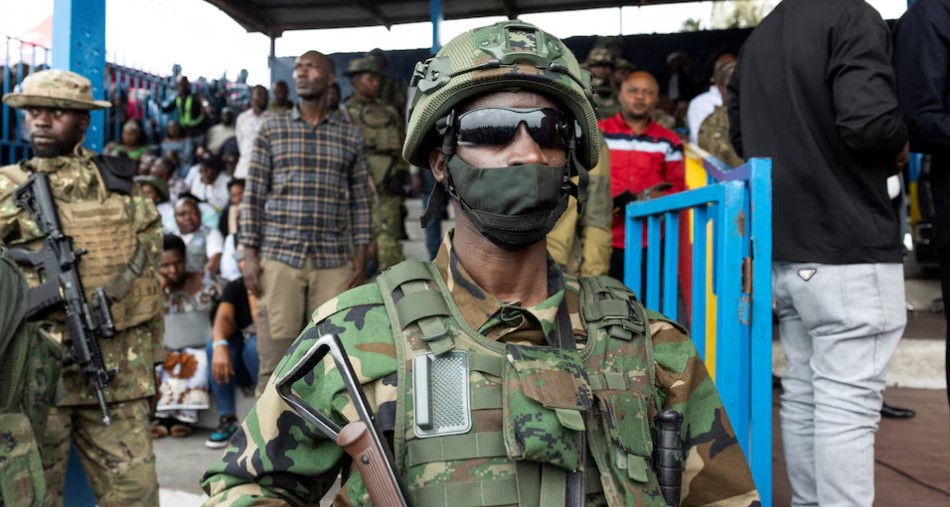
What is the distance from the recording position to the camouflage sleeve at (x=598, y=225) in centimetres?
363

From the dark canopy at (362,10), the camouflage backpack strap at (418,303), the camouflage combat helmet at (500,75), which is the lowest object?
the camouflage backpack strap at (418,303)

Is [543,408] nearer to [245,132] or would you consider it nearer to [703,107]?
[703,107]

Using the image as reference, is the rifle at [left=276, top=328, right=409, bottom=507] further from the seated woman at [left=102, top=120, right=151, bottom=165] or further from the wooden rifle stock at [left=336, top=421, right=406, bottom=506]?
the seated woman at [left=102, top=120, right=151, bottom=165]

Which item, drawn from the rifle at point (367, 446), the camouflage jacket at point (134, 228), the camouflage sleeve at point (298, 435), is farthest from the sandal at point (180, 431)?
the rifle at point (367, 446)

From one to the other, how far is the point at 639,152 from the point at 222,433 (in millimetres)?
3362

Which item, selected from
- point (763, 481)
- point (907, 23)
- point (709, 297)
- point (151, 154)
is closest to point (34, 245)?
point (709, 297)

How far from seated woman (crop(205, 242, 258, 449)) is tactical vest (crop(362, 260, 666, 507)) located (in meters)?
4.35

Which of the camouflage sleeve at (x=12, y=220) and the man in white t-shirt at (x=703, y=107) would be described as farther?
the man in white t-shirt at (x=703, y=107)

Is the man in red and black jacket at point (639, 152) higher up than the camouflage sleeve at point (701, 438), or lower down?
higher up

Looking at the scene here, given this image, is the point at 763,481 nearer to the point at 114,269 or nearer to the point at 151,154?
the point at 114,269

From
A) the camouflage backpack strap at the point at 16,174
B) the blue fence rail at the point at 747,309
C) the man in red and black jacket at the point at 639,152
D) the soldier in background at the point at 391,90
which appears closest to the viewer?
the blue fence rail at the point at 747,309

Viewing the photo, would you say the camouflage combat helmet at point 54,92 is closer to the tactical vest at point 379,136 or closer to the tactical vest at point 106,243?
the tactical vest at point 106,243

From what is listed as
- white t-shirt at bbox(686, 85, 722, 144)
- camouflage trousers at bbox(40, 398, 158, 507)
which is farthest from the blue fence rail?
white t-shirt at bbox(686, 85, 722, 144)

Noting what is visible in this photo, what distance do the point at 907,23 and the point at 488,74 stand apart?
79.4 inches
